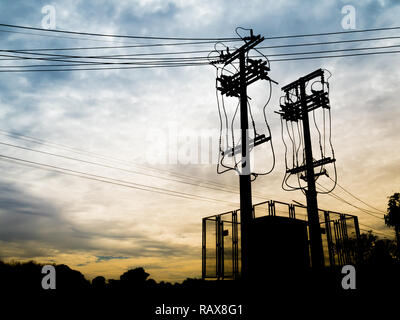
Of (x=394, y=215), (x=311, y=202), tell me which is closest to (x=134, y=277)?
(x=311, y=202)

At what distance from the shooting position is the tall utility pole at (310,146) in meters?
17.6

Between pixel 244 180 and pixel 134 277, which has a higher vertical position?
pixel 244 180

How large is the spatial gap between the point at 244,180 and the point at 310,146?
29.7 ft

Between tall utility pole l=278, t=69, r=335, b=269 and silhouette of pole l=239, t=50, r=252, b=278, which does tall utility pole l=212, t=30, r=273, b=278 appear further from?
tall utility pole l=278, t=69, r=335, b=269

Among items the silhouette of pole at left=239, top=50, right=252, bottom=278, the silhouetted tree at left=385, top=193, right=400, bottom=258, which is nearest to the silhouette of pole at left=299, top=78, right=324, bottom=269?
the silhouette of pole at left=239, top=50, right=252, bottom=278

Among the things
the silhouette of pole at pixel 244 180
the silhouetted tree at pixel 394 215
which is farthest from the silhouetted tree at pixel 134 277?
the silhouetted tree at pixel 394 215

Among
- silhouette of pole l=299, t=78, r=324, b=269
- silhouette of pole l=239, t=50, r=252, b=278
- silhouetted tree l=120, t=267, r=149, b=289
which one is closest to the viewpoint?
silhouette of pole l=239, t=50, r=252, b=278

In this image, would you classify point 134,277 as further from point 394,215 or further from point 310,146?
point 394,215

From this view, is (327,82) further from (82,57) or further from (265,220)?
(82,57)

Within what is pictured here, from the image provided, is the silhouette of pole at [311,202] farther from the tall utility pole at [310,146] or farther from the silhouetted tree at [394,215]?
the silhouetted tree at [394,215]

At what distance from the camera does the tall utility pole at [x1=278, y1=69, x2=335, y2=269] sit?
1758 cm

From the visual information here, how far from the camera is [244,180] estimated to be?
1396 centimetres

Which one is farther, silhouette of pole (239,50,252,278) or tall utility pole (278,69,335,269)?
tall utility pole (278,69,335,269)
